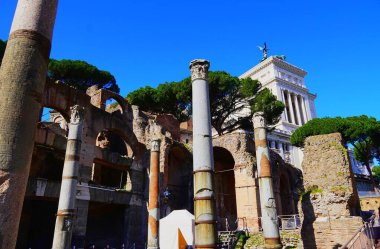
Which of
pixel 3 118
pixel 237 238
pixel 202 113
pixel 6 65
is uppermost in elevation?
pixel 202 113

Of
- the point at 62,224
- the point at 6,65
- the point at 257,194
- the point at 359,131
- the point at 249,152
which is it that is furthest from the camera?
the point at 359,131

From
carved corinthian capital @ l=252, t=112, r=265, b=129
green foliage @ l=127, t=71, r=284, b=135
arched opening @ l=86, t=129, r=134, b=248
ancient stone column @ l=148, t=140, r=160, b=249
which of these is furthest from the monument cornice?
carved corinthian capital @ l=252, t=112, r=265, b=129

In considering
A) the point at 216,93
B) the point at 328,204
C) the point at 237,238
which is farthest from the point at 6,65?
the point at 216,93

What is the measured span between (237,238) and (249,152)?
6.58 m

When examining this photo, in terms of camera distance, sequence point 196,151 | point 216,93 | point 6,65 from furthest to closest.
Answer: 1. point 216,93
2. point 196,151
3. point 6,65

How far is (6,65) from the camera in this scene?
312cm

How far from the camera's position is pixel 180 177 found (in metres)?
22.3

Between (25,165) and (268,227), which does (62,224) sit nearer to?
(268,227)

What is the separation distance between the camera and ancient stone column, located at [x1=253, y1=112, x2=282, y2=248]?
31.0ft

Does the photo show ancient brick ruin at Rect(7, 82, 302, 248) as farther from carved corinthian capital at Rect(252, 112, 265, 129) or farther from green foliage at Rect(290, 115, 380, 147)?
green foliage at Rect(290, 115, 380, 147)

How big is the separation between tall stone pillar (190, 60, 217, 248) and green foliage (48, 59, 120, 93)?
24.0 m

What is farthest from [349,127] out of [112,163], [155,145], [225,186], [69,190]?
[69,190]

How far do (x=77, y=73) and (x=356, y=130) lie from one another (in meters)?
27.9

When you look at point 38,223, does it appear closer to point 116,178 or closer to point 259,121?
point 116,178
